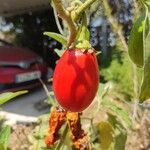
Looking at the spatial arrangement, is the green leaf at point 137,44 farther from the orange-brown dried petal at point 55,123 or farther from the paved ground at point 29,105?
the paved ground at point 29,105

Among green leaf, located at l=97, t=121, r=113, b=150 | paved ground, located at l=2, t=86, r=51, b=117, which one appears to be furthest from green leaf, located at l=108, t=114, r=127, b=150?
paved ground, located at l=2, t=86, r=51, b=117

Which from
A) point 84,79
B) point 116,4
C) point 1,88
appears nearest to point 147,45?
point 84,79

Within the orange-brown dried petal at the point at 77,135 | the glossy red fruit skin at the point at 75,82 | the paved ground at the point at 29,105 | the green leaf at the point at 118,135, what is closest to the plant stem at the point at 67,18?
the glossy red fruit skin at the point at 75,82

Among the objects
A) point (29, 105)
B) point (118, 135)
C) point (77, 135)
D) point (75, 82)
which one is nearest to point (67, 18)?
point (75, 82)

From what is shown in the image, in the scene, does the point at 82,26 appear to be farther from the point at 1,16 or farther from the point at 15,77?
the point at 1,16

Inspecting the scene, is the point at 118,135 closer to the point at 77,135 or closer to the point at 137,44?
the point at 77,135
